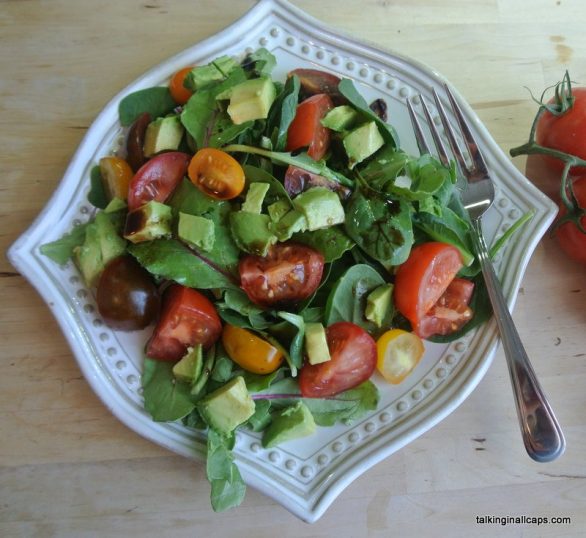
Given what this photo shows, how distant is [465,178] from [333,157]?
0.28 meters

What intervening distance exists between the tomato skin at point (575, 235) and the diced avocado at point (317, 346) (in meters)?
0.59

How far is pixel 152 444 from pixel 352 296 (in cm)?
50

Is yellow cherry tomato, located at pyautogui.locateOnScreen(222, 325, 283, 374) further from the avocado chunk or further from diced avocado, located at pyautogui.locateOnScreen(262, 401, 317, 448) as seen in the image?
the avocado chunk

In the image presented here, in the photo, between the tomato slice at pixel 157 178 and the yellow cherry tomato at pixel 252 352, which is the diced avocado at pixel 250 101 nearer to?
the tomato slice at pixel 157 178

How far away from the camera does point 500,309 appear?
3.55 feet

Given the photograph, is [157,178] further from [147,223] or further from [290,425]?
[290,425]

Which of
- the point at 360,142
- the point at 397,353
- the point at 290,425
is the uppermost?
the point at 360,142

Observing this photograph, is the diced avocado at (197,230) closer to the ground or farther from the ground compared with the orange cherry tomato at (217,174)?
closer to the ground

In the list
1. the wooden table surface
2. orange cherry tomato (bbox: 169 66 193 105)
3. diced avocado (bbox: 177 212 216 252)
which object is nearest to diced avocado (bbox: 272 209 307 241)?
diced avocado (bbox: 177 212 216 252)

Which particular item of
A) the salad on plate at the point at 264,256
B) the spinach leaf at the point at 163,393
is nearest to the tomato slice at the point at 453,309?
the salad on plate at the point at 264,256

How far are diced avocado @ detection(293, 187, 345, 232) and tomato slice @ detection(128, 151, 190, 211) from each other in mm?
230

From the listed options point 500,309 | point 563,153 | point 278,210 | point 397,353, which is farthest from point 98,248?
point 563,153

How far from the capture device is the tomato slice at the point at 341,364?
3.37ft

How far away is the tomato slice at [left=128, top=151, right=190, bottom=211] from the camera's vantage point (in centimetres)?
102
